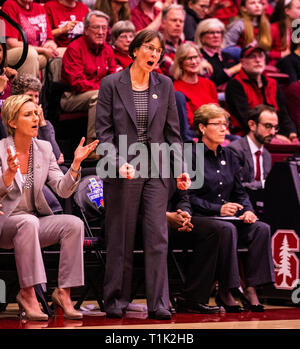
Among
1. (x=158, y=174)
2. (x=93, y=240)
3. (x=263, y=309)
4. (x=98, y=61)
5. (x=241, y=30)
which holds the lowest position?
(x=263, y=309)

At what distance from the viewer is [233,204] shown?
541 centimetres

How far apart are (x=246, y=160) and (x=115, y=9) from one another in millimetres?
2242

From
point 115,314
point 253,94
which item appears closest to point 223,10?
point 253,94

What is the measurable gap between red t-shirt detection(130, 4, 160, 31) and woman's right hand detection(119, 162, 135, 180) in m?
3.94

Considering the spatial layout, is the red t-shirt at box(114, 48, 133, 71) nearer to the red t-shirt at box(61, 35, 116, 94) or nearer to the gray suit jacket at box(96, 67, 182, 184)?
the red t-shirt at box(61, 35, 116, 94)

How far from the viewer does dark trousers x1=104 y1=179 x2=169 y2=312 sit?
4.68m

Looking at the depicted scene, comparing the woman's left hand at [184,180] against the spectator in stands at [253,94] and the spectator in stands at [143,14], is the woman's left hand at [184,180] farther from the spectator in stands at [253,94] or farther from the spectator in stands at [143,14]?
the spectator in stands at [143,14]

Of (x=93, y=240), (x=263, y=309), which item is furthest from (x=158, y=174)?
(x=263, y=309)

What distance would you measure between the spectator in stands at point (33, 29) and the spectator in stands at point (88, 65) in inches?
7.2

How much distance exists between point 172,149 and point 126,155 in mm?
314

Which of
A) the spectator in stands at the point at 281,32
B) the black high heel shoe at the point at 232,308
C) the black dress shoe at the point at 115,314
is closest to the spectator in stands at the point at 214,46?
the spectator in stands at the point at 281,32

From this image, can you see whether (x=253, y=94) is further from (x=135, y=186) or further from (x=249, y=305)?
(x=135, y=186)
